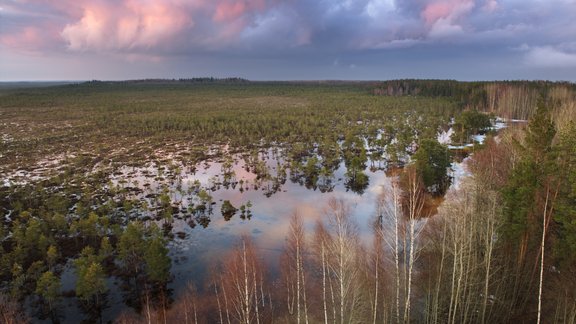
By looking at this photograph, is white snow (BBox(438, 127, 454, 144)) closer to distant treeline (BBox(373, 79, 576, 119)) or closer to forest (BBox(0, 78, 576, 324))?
forest (BBox(0, 78, 576, 324))

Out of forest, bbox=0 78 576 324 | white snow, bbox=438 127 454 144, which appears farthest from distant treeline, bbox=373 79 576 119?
forest, bbox=0 78 576 324

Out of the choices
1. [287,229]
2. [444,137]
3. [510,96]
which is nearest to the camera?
[287,229]

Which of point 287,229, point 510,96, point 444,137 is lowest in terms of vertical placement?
point 287,229

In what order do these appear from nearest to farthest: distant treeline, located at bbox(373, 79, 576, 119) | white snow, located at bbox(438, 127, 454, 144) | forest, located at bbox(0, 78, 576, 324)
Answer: forest, located at bbox(0, 78, 576, 324) < white snow, located at bbox(438, 127, 454, 144) < distant treeline, located at bbox(373, 79, 576, 119)

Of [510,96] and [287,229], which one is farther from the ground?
[510,96]

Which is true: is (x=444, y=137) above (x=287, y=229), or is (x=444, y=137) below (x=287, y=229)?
above

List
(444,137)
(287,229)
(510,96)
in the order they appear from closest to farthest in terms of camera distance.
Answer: (287,229)
(444,137)
(510,96)

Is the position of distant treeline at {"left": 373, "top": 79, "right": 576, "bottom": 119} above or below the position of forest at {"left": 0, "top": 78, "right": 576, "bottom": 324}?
above

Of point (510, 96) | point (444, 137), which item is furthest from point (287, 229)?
point (510, 96)

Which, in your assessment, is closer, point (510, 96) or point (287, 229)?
point (287, 229)

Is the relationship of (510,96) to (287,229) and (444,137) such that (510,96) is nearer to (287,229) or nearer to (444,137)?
(444,137)
